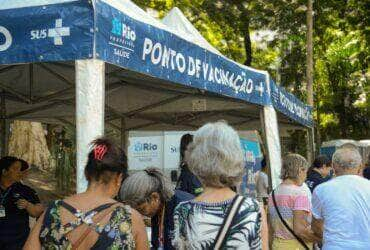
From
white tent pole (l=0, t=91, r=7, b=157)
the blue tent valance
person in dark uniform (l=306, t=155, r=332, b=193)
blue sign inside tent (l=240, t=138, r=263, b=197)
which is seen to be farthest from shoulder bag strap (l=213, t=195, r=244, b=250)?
blue sign inside tent (l=240, t=138, r=263, b=197)

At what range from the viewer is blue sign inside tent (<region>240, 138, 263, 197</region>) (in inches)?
419

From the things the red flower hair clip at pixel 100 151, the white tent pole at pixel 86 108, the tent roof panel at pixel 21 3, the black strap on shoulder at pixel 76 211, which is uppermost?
the tent roof panel at pixel 21 3

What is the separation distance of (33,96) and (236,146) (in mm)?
5536

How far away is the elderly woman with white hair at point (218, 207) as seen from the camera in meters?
2.51

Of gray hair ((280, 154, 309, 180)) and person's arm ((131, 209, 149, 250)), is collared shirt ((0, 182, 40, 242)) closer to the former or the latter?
gray hair ((280, 154, 309, 180))

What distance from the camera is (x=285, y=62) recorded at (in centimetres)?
2891

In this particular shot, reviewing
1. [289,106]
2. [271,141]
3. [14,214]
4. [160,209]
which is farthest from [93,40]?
[289,106]

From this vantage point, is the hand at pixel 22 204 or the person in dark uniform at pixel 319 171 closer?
the hand at pixel 22 204

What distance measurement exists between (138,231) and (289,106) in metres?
5.83

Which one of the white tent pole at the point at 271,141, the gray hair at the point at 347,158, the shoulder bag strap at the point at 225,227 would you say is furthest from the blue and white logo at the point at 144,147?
the shoulder bag strap at the point at 225,227

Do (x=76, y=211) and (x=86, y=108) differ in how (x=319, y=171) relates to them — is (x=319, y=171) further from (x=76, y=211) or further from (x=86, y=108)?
(x=76, y=211)

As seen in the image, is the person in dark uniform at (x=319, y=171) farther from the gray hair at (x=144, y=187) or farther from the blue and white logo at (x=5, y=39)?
the blue and white logo at (x=5, y=39)

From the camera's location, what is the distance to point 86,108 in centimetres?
377

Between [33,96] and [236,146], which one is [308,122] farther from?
[236,146]
